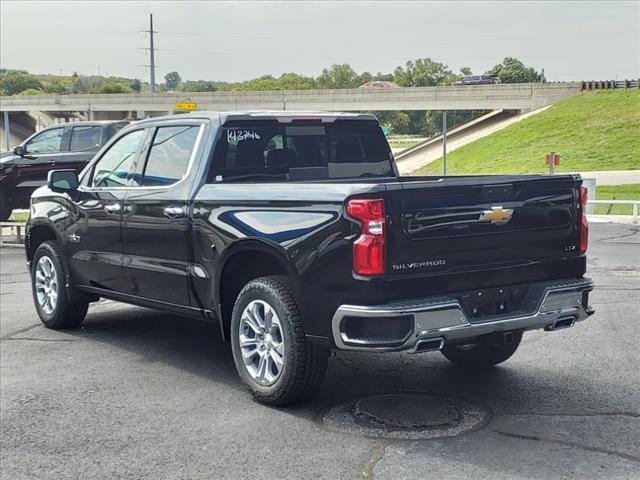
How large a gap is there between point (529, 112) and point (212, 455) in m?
70.2

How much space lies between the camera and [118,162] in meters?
7.67

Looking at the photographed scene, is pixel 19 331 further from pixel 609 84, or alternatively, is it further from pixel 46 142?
pixel 609 84

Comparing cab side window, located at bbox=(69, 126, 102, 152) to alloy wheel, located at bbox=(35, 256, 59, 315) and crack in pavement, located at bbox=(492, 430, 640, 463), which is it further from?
crack in pavement, located at bbox=(492, 430, 640, 463)

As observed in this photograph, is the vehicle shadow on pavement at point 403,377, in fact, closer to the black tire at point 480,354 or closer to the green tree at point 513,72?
the black tire at point 480,354

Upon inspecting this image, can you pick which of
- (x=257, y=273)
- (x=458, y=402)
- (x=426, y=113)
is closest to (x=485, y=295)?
(x=458, y=402)

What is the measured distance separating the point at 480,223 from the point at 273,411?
183 cm

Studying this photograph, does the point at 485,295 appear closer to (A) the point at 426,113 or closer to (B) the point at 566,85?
(B) the point at 566,85

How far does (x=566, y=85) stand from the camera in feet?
229

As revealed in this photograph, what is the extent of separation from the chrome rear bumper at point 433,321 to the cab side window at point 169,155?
233 cm

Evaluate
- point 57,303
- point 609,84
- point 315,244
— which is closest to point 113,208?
point 57,303

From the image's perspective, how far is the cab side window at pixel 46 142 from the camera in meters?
17.3

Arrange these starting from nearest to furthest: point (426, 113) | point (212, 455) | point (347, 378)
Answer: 1. point (212, 455)
2. point (347, 378)
3. point (426, 113)

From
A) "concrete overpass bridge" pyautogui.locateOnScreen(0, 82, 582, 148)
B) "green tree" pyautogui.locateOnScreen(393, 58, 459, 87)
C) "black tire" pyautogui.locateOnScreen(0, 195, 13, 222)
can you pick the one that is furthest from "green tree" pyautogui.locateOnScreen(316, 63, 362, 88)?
"black tire" pyautogui.locateOnScreen(0, 195, 13, 222)

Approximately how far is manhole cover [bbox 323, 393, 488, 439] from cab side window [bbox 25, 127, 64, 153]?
1296 centimetres
